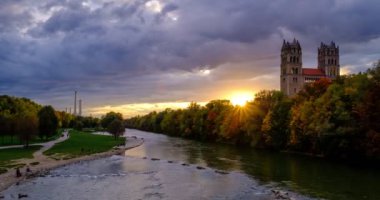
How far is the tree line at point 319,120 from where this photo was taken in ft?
231

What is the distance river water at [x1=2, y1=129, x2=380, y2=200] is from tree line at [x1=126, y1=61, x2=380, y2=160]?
5.90 meters

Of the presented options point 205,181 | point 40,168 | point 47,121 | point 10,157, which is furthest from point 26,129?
point 205,181

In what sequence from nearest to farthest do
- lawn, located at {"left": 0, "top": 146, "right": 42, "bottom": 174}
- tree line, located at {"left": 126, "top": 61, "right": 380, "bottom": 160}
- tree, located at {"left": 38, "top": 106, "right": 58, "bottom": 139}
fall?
lawn, located at {"left": 0, "top": 146, "right": 42, "bottom": 174}
tree line, located at {"left": 126, "top": 61, "right": 380, "bottom": 160}
tree, located at {"left": 38, "top": 106, "right": 58, "bottom": 139}

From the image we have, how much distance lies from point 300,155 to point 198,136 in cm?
8014

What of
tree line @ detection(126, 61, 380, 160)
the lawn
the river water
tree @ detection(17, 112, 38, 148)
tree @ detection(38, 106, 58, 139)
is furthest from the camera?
tree @ detection(38, 106, 58, 139)

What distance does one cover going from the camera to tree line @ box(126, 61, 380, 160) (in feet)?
231

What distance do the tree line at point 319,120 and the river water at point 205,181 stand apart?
5901mm

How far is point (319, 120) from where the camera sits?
81.8 meters

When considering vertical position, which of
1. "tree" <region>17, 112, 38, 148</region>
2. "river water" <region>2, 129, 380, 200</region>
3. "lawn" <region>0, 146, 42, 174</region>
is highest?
"tree" <region>17, 112, 38, 148</region>

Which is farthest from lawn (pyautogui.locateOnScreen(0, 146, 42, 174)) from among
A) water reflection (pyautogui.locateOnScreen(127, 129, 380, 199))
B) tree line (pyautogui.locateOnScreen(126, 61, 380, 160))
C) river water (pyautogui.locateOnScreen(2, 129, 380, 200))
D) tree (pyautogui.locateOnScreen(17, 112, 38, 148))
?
tree line (pyautogui.locateOnScreen(126, 61, 380, 160))

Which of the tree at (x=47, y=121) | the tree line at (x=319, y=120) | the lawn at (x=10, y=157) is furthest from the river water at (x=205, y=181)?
the tree at (x=47, y=121)

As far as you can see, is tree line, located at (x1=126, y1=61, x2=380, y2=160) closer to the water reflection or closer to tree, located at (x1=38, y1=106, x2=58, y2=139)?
the water reflection

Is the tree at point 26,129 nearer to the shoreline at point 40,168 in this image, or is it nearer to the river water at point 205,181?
the shoreline at point 40,168

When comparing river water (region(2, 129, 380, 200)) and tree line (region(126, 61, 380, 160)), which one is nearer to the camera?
river water (region(2, 129, 380, 200))
